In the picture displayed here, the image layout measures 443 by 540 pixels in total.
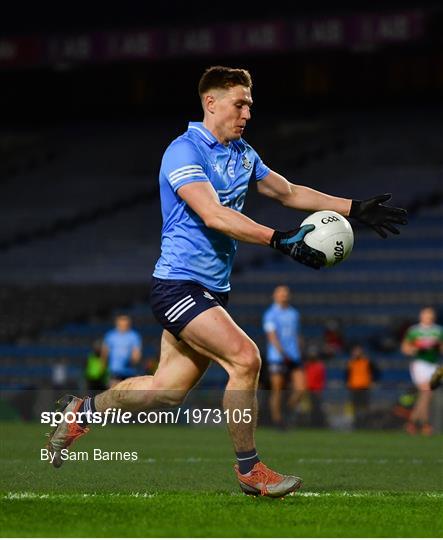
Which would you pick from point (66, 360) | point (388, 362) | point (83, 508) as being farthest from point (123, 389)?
point (66, 360)

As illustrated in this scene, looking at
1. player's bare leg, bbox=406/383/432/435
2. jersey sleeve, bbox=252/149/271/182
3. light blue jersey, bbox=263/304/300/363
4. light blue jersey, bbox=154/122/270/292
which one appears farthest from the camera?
light blue jersey, bbox=263/304/300/363

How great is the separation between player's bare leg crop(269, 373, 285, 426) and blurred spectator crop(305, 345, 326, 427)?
20.5 inches

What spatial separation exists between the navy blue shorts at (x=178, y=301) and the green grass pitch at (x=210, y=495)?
3.28 feet

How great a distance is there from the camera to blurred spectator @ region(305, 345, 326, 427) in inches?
786

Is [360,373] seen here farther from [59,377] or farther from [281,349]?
[59,377]

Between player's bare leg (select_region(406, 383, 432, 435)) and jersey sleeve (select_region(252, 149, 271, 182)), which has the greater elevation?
jersey sleeve (select_region(252, 149, 271, 182))

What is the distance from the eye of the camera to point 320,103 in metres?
36.2

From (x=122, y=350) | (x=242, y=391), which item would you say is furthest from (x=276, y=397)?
(x=242, y=391)

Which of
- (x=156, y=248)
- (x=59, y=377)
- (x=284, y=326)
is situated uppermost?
(x=284, y=326)

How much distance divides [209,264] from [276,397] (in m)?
11.8

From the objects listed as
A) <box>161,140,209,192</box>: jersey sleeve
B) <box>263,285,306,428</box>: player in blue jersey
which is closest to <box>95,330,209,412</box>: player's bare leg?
<box>161,140,209,192</box>: jersey sleeve

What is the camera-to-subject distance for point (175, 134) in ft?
119

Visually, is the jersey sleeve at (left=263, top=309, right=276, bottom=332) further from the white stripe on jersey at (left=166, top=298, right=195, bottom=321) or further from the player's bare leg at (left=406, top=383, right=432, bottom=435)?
the white stripe on jersey at (left=166, top=298, right=195, bottom=321)

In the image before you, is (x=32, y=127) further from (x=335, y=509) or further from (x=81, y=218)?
(x=335, y=509)
